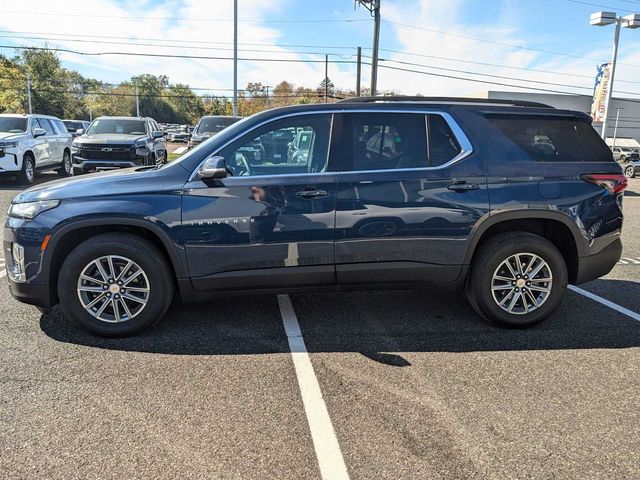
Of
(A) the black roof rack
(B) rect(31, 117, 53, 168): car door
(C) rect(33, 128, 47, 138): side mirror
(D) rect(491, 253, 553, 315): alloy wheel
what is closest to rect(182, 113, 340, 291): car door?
(A) the black roof rack

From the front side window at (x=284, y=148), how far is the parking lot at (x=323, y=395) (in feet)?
4.41

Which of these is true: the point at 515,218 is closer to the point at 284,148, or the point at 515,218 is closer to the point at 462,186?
the point at 462,186

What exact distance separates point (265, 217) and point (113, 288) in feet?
4.31

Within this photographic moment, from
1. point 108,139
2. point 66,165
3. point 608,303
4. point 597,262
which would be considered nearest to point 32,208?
point 597,262

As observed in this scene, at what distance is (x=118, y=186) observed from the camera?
387 cm

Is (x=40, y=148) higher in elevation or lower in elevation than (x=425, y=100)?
lower

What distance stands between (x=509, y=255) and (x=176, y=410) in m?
2.88

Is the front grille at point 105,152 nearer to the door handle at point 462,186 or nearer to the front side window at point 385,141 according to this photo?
the front side window at point 385,141

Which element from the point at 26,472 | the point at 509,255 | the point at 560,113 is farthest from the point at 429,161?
the point at 26,472

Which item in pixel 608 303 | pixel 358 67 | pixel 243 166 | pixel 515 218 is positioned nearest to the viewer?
pixel 243 166

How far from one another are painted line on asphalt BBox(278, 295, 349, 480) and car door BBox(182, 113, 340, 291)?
1.59 ft

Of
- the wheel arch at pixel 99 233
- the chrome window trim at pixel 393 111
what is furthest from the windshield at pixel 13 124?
the chrome window trim at pixel 393 111

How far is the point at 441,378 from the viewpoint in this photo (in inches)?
136

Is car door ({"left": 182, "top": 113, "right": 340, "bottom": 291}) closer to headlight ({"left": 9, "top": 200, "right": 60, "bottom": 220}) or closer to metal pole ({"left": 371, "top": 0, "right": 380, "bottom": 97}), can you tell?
headlight ({"left": 9, "top": 200, "right": 60, "bottom": 220})
